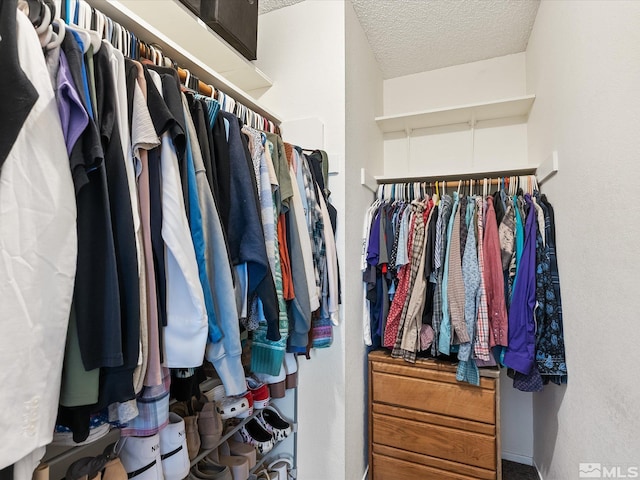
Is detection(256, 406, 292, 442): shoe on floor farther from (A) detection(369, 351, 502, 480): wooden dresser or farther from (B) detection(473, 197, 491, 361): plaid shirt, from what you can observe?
(B) detection(473, 197, 491, 361): plaid shirt

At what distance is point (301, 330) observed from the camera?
3.69 ft

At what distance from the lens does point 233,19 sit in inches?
54.0

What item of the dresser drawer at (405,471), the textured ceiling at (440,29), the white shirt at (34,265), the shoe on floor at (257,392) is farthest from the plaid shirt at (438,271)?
the white shirt at (34,265)

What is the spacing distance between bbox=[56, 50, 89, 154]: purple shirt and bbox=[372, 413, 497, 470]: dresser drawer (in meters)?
1.81

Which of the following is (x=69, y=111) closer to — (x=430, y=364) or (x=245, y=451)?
(x=245, y=451)

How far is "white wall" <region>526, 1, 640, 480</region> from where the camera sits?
0.83 meters

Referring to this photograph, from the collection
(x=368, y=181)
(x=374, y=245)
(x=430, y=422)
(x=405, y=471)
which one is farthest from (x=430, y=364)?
(x=368, y=181)

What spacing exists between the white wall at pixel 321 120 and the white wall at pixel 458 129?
0.68 meters

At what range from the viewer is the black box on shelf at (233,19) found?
1.27m

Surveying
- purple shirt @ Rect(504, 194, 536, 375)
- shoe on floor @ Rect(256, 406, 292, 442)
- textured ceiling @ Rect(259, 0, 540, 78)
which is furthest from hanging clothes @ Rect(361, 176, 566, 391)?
textured ceiling @ Rect(259, 0, 540, 78)

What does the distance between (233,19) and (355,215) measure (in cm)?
103

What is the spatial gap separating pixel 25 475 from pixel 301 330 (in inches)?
28.8

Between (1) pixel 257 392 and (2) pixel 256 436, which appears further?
(2) pixel 256 436

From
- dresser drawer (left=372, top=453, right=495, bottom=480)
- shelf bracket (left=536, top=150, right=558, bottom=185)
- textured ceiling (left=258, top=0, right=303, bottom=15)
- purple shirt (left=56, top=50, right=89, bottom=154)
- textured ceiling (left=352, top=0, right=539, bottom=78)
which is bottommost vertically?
dresser drawer (left=372, top=453, right=495, bottom=480)
